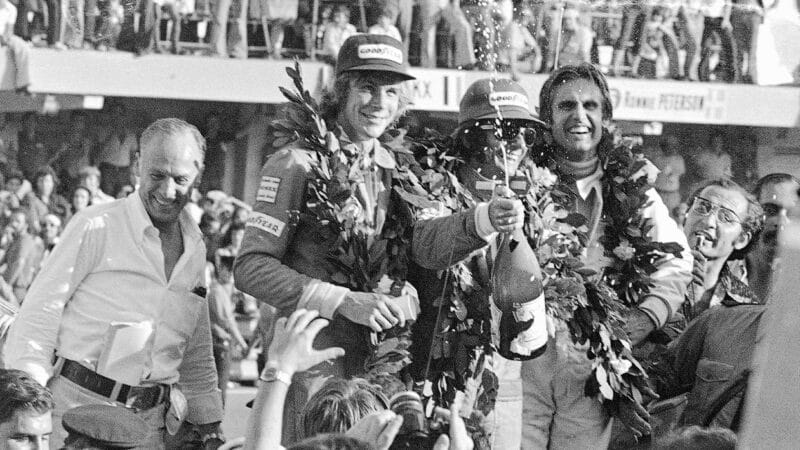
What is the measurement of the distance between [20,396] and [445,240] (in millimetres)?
1449

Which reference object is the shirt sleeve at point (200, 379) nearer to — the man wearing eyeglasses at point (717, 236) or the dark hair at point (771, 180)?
the man wearing eyeglasses at point (717, 236)

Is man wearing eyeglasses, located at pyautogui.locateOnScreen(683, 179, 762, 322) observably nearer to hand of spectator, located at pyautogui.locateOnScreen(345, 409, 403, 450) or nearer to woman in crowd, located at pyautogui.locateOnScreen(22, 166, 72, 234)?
hand of spectator, located at pyautogui.locateOnScreen(345, 409, 403, 450)

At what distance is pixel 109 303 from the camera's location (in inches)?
204

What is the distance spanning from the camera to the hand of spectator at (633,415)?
5.41m

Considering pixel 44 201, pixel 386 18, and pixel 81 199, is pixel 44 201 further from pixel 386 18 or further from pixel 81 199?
pixel 386 18

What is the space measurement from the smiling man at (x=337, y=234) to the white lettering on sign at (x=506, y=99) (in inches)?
17.1

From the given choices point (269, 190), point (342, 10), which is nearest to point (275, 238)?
point (269, 190)

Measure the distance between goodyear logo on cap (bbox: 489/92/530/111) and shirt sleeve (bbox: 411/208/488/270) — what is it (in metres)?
0.76

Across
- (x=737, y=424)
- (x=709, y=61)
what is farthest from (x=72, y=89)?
(x=737, y=424)

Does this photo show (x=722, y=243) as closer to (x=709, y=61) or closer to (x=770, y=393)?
(x=770, y=393)

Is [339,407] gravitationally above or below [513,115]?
below

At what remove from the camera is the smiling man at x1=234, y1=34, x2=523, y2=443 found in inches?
192

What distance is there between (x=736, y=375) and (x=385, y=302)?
1.31 meters

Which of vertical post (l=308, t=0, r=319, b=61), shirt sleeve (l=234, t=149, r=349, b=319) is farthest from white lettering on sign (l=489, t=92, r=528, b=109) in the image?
vertical post (l=308, t=0, r=319, b=61)
